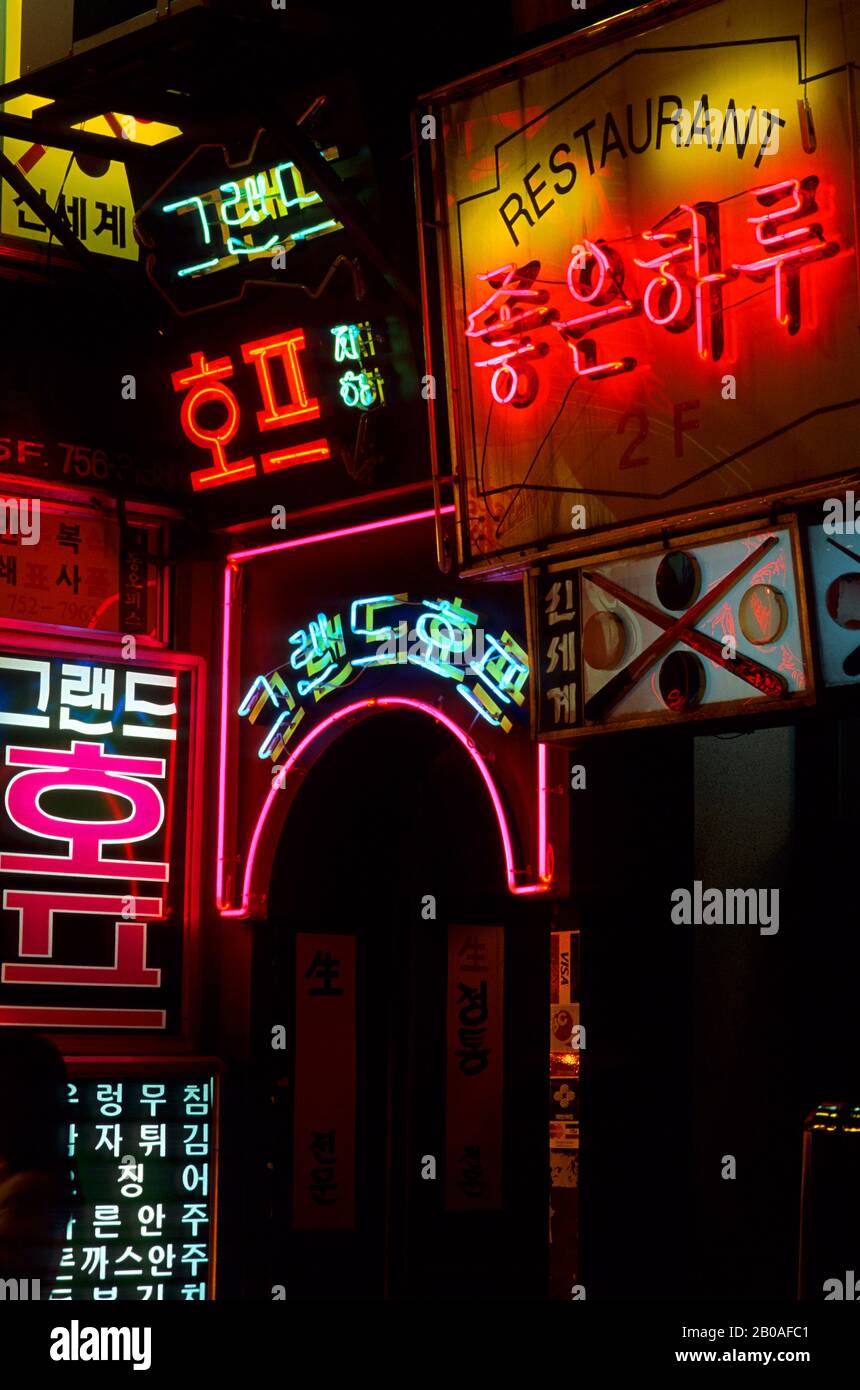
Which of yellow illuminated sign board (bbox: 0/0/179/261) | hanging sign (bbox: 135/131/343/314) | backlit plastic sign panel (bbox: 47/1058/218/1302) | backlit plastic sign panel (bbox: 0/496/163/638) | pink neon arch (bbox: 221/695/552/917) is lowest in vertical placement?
backlit plastic sign panel (bbox: 47/1058/218/1302)

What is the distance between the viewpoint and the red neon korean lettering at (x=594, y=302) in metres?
7.63

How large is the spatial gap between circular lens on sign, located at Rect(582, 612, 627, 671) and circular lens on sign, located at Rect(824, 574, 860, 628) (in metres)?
1.00

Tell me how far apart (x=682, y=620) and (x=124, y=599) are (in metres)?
3.61

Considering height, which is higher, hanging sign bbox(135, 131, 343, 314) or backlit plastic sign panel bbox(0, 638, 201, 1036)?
hanging sign bbox(135, 131, 343, 314)

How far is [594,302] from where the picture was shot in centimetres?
771

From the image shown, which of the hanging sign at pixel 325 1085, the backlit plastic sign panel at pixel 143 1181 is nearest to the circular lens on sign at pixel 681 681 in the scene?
the hanging sign at pixel 325 1085

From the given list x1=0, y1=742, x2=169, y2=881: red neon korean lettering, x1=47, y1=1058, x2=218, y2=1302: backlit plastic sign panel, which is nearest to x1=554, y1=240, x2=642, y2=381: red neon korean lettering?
x1=0, y1=742, x2=169, y2=881: red neon korean lettering

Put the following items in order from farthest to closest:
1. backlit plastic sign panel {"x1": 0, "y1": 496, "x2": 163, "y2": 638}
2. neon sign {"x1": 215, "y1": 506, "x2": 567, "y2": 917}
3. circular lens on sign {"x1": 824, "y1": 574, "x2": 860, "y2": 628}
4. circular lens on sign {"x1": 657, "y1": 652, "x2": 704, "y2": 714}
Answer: backlit plastic sign panel {"x1": 0, "y1": 496, "x2": 163, "y2": 638} < neon sign {"x1": 215, "y1": 506, "x2": 567, "y2": 917} < circular lens on sign {"x1": 657, "y1": 652, "x2": 704, "y2": 714} < circular lens on sign {"x1": 824, "y1": 574, "x2": 860, "y2": 628}

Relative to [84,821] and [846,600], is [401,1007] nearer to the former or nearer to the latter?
[84,821]

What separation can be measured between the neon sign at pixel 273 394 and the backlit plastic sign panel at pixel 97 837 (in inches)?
44.4

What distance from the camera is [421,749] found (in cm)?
1016

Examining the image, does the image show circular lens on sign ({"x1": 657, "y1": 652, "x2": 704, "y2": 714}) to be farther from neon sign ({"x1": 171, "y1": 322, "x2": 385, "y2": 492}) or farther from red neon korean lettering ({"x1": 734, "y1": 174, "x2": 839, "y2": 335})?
neon sign ({"x1": 171, "y1": 322, "x2": 385, "y2": 492})

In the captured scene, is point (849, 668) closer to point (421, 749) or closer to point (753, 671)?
point (753, 671)

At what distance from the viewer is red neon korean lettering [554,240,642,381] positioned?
25.0 ft
